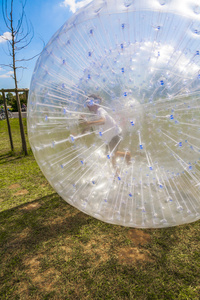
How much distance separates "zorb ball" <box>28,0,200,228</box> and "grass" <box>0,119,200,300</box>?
602 millimetres

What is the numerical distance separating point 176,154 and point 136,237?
4.16 ft

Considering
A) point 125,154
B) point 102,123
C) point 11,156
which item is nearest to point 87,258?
point 125,154

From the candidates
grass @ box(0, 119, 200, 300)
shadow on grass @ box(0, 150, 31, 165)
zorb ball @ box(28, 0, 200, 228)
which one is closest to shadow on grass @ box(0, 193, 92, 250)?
grass @ box(0, 119, 200, 300)

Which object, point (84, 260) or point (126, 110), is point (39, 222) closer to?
point (84, 260)

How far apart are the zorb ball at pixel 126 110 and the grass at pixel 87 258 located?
23.7 inches

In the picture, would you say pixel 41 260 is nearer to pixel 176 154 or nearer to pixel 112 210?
pixel 112 210

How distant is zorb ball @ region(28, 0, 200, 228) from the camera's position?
169 centimetres

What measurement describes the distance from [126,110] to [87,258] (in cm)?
159

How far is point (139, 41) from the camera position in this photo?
1.71 m

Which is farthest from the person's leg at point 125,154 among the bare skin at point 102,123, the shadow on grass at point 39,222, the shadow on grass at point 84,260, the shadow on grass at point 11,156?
the shadow on grass at point 11,156

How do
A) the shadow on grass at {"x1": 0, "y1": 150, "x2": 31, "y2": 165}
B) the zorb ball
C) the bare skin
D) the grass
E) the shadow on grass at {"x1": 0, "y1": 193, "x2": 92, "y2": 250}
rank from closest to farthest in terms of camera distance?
the zorb ball → the bare skin → the grass → the shadow on grass at {"x1": 0, "y1": 193, "x2": 92, "y2": 250} → the shadow on grass at {"x1": 0, "y1": 150, "x2": 31, "y2": 165}

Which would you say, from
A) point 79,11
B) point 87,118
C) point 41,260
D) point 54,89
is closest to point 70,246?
point 41,260

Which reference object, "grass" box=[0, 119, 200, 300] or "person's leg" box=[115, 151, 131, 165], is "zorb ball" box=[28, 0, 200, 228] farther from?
"grass" box=[0, 119, 200, 300]

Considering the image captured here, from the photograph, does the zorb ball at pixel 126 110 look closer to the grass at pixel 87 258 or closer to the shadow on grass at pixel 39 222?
the grass at pixel 87 258
